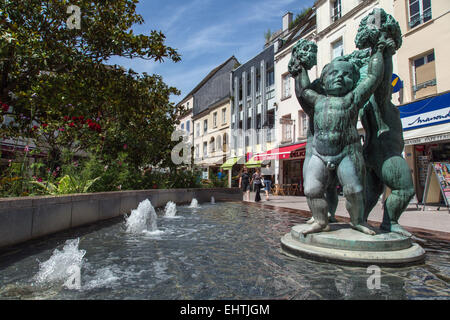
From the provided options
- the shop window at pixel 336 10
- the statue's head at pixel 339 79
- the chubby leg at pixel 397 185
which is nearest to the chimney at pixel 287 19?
the shop window at pixel 336 10

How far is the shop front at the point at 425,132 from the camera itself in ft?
33.3

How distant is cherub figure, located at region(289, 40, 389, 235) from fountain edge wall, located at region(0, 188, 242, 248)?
325 cm

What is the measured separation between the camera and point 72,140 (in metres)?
7.25

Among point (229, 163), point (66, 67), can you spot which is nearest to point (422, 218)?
point (66, 67)

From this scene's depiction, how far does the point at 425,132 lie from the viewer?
10.6 m

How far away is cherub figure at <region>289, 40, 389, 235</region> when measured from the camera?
2.65 metres

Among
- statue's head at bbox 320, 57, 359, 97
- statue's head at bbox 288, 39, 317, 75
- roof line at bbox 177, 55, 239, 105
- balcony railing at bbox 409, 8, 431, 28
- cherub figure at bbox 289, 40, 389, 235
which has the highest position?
roof line at bbox 177, 55, 239, 105

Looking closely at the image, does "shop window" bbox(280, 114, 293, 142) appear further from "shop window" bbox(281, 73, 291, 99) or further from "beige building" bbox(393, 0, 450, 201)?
"beige building" bbox(393, 0, 450, 201)

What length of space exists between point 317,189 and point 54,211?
362cm

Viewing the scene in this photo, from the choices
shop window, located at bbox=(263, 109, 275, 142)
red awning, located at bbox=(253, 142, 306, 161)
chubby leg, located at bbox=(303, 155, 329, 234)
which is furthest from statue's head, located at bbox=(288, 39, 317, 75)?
shop window, located at bbox=(263, 109, 275, 142)

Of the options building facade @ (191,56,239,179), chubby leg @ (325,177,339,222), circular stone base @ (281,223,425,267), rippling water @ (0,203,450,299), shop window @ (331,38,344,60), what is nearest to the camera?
rippling water @ (0,203,450,299)

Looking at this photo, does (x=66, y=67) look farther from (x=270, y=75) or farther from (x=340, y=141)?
(x=270, y=75)

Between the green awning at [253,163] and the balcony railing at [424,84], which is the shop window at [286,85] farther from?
the balcony railing at [424,84]
